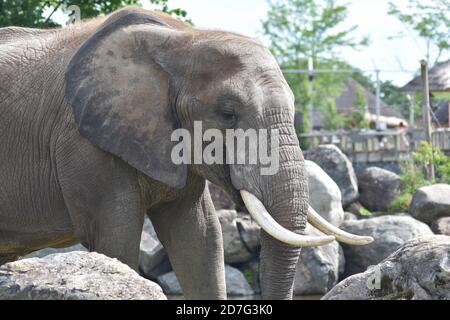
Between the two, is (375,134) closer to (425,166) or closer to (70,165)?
(425,166)

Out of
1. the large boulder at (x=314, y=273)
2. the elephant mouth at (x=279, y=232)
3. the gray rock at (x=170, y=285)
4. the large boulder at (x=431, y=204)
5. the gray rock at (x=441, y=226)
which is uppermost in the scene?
the elephant mouth at (x=279, y=232)

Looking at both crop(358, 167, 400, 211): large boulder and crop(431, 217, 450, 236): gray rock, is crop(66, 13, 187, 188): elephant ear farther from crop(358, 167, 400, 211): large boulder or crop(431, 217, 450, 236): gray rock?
crop(358, 167, 400, 211): large boulder

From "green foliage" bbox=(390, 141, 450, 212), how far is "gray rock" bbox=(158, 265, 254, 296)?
418 cm

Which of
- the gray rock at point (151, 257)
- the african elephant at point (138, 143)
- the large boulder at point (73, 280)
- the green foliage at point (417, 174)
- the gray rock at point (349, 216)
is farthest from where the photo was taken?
the green foliage at point (417, 174)

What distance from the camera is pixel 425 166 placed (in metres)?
22.3

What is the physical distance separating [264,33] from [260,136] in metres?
42.8

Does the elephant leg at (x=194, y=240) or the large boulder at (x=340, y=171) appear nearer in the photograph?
the elephant leg at (x=194, y=240)

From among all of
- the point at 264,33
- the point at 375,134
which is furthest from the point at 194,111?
the point at 264,33

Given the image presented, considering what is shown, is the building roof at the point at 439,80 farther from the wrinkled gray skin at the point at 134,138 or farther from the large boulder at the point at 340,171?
the wrinkled gray skin at the point at 134,138

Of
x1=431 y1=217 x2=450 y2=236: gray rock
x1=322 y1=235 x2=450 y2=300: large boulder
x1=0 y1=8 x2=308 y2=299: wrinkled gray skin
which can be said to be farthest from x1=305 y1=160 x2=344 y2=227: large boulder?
x1=322 y1=235 x2=450 y2=300: large boulder

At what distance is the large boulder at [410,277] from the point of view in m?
5.67

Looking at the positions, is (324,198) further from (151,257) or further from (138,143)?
(138,143)

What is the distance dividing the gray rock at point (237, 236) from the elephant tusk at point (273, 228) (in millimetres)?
10223

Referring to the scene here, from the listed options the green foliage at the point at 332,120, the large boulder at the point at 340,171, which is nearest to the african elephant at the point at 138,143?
the large boulder at the point at 340,171
